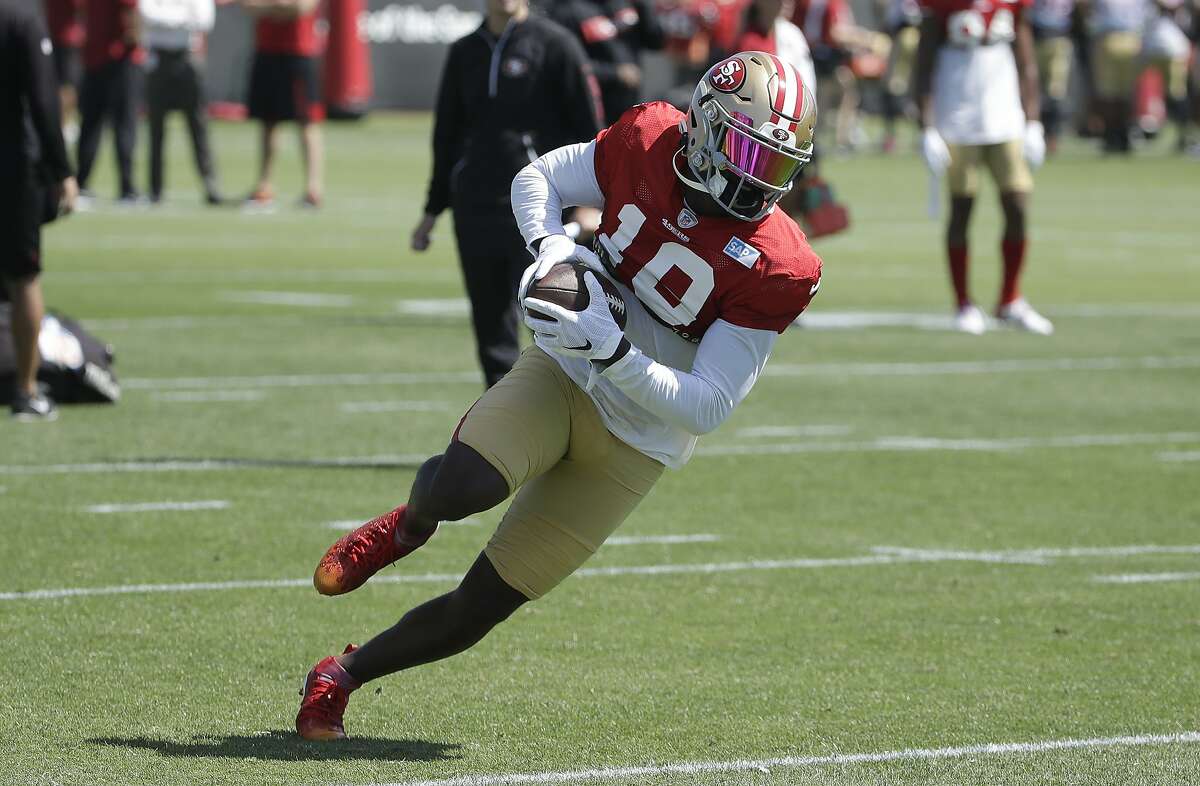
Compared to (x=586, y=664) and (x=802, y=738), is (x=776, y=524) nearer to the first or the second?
(x=586, y=664)

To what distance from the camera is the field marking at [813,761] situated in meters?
5.21

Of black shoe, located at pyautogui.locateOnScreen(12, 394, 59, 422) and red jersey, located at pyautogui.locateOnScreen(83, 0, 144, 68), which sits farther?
red jersey, located at pyautogui.locateOnScreen(83, 0, 144, 68)

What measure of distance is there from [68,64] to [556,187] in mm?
21712

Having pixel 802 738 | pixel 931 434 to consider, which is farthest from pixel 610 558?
pixel 931 434

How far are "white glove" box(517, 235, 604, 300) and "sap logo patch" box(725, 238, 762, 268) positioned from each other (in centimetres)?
32

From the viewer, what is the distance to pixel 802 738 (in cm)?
565

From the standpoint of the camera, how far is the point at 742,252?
5484 mm

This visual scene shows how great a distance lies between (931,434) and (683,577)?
339cm

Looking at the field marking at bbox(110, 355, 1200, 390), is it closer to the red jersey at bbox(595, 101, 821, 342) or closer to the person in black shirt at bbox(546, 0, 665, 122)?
the person in black shirt at bbox(546, 0, 665, 122)

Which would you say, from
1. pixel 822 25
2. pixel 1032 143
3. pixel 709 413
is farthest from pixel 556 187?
pixel 822 25

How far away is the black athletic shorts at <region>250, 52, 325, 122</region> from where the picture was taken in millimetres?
21706

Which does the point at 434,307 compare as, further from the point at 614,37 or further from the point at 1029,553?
the point at 1029,553

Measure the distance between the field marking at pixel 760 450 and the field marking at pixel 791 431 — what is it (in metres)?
0.23

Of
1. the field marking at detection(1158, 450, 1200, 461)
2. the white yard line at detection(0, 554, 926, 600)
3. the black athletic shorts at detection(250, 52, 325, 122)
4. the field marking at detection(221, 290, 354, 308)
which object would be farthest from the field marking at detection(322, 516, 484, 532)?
the black athletic shorts at detection(250, 52, 325, 122)
